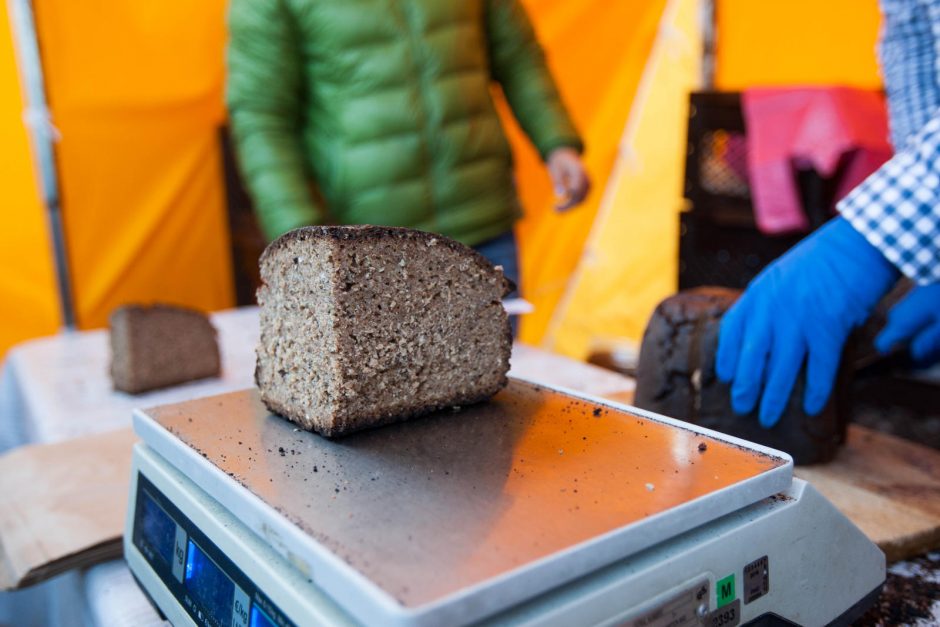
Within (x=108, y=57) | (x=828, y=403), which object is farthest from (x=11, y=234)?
(x=828, y=403)

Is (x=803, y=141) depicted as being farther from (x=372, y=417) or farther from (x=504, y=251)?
(x=372, y=417)

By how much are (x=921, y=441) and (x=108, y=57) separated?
2.86 m

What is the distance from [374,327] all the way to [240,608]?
0.84ft

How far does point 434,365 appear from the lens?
30.3 inches

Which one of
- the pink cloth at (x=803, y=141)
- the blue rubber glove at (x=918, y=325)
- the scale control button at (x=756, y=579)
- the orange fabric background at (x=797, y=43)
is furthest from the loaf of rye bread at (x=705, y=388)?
the orange fabric background at (x=797, y=43)

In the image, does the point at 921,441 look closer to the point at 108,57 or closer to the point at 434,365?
the point at 434,365

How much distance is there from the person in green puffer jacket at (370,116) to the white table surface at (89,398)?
1.14 feet

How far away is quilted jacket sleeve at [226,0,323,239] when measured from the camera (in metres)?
1.65

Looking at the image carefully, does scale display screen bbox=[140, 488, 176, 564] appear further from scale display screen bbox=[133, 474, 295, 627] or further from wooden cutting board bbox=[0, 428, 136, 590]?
wooden cutting board bbox=[0, 428, 136, 590]

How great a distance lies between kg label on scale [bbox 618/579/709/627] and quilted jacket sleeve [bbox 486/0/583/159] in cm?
158

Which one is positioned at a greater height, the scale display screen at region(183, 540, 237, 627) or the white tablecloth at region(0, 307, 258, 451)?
the scale display screen at region(183, 540, 237, 627)

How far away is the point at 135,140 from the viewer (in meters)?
2.71

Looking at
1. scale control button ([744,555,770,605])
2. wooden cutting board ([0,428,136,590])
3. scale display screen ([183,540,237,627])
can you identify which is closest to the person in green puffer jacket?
wooden cutting board ([0,428,136,590])

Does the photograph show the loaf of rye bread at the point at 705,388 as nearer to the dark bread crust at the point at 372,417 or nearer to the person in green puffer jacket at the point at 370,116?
the dark bread crust at the point at 372,417
